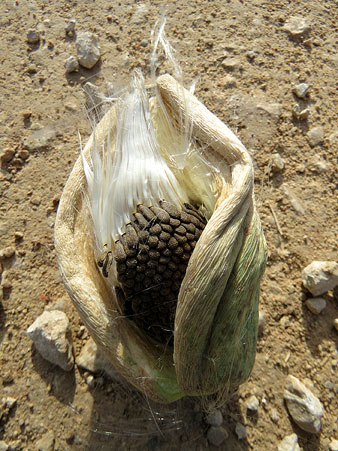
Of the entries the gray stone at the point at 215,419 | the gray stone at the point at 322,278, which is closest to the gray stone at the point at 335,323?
the gray stone at the point at 322,278

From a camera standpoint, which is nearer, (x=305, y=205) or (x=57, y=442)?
(x=57, y=442)

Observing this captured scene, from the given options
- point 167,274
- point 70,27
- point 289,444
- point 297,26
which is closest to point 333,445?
point 289,444

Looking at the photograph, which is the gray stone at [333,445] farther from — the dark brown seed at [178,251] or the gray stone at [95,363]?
the dark brown seed at [178,251]

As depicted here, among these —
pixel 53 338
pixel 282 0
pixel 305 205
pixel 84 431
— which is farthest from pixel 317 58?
pixel 84 431

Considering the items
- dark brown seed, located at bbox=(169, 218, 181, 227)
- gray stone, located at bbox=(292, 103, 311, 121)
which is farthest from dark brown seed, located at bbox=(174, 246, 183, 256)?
gray stone, located at bbox=(292, 103, 311, 121)

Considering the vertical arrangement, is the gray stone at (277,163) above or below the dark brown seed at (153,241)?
above

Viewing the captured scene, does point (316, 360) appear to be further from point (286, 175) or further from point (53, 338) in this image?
point (53, 338)
